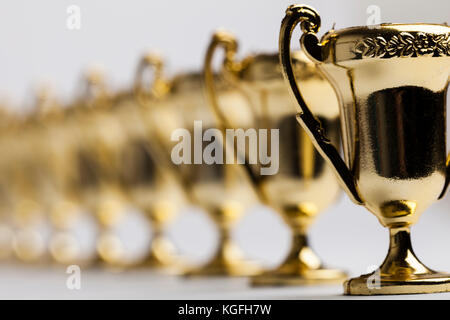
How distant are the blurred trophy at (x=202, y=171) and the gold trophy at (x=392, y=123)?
1.34 feet

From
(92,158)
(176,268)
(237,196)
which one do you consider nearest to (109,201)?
(92,158)

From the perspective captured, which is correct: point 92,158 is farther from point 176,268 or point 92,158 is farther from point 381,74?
point 381,74

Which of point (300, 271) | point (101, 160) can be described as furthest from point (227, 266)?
point (101, 160)

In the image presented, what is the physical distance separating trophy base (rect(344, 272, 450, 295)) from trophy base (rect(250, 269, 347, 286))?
0.19 meters

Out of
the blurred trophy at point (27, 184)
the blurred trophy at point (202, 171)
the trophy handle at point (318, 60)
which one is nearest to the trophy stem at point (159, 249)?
the blurred trophy at point (202, 171)

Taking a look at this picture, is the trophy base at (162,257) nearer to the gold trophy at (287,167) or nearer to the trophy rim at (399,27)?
the gold trophy at (287,167)

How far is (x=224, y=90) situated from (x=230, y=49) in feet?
0.37

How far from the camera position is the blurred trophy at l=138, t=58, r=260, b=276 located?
1.26m

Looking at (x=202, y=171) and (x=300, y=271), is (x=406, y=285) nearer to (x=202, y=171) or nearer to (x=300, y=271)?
(x=300, y=271)

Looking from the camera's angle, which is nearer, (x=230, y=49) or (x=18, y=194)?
(x=230, y=49)

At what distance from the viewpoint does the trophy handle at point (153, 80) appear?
1290mm

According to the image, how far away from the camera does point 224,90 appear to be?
3.92ft

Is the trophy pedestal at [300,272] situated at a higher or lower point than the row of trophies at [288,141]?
lower

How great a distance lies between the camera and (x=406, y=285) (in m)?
0.82
